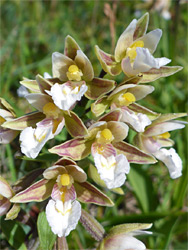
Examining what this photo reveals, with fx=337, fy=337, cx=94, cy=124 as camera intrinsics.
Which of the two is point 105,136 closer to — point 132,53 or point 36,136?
point 36,136

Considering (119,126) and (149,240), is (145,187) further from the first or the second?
(119,126)

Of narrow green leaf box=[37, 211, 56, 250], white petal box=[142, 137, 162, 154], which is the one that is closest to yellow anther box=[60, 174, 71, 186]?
narrow green leaf box=[37, 211, 56, 250]

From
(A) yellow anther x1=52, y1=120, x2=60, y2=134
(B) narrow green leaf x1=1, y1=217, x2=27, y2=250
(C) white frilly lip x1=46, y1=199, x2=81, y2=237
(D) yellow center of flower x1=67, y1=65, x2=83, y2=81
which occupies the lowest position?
(B) narrow green leaf x1=1, y1=217, x2=27, y2=250

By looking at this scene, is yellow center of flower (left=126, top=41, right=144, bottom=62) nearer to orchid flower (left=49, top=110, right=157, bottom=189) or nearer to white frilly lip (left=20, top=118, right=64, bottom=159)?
orchid flower (left=49, top=110, right=157, bottom=189)

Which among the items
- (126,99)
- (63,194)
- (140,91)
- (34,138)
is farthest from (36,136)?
(140,91)

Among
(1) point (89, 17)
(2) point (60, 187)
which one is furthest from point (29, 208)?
(1) point (89, 17)

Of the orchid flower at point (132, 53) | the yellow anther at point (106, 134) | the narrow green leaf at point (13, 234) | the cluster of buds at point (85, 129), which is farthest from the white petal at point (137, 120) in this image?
the narrow green leaf at point (13, 234)

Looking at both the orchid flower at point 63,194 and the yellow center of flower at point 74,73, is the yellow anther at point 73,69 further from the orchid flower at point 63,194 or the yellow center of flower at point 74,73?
the orchid flower at point 63,194
